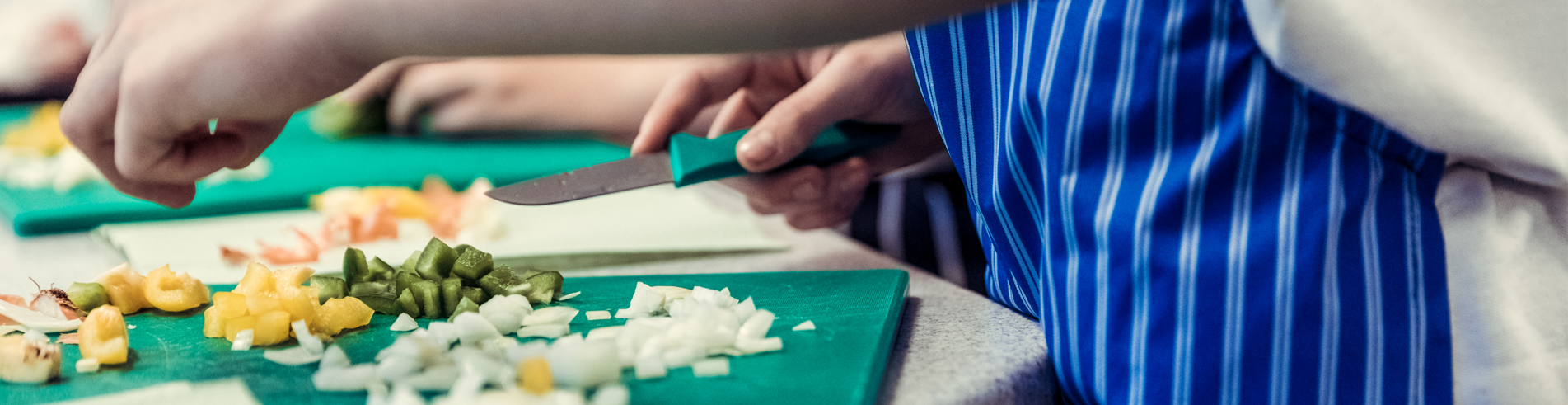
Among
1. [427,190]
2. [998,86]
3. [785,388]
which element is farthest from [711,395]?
[427,190]

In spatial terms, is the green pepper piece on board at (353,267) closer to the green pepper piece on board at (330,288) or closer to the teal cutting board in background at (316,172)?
the green pepper piece on board at (330,288)

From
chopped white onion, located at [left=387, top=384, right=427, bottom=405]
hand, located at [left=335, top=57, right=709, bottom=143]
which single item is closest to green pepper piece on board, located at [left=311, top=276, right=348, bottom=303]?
chopped white onion, located at [left=387, top=384, right=427, bottom=405]

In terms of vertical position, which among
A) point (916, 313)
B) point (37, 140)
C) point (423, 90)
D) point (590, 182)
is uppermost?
point (423, 90)

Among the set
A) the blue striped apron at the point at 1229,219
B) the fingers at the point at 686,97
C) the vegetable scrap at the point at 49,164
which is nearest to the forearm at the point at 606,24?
the blue striped apron at the point at 1229,219

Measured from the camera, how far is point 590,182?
732 millimetres

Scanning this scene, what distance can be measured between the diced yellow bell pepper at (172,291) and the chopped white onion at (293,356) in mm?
164

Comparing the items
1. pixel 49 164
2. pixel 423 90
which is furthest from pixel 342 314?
pixel 423 90

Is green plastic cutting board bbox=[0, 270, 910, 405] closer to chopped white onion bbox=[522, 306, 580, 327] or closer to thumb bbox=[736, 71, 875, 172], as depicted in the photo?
chopped white onion bbox=[522, 306, 580, 327]

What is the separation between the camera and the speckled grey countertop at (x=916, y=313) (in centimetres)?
51

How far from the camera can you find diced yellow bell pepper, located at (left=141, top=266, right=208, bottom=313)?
630 mm

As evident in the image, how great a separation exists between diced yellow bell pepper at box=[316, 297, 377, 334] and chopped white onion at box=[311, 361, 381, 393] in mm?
109

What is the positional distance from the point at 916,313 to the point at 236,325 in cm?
43

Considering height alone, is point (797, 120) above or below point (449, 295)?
above

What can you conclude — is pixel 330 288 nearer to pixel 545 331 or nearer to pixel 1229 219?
pixel 545 331
